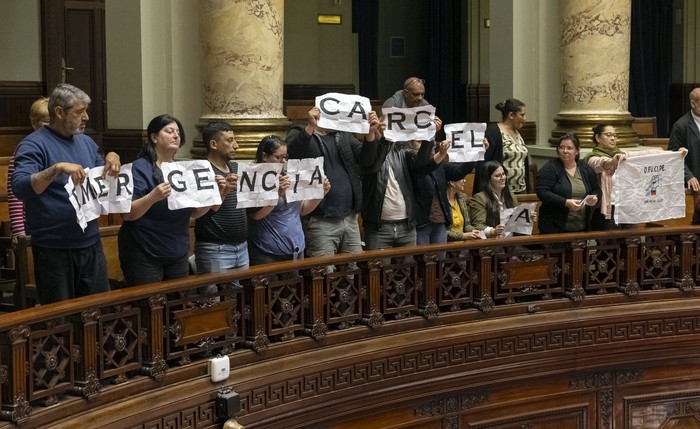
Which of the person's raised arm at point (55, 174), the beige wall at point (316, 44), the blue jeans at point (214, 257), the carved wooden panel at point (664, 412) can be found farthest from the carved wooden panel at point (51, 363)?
the beige wall at point (316, 44)

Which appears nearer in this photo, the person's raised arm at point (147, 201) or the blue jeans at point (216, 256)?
the person's raised arm at point (147, 201)

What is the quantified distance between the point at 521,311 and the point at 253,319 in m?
2.47

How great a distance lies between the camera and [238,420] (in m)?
6.94

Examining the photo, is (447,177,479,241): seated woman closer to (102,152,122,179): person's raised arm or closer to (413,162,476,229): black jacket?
(413,162,476,229): black jacket

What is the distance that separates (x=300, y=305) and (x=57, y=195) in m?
1.99

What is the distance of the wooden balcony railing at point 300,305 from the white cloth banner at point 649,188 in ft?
0.71

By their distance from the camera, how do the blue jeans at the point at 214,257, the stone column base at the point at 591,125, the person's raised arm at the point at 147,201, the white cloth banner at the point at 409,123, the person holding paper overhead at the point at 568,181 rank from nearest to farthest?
the person's raised arm at the point at 147,201 → the blue jeans at the point at 214,257 → the white cloth banner at the point at 409,123 → the person holding paper overhead at the point at 568,181 → the stone column base at the point at 591,125

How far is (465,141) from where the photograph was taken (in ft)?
26.8

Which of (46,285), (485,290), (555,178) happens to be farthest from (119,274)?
(555,178)

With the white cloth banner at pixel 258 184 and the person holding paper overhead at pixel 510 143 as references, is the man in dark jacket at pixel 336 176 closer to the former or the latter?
the white cloth banner at pixel 258 184

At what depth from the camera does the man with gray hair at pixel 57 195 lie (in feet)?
19.4

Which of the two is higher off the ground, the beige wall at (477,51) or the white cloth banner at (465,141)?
the beige wall at (477,51)

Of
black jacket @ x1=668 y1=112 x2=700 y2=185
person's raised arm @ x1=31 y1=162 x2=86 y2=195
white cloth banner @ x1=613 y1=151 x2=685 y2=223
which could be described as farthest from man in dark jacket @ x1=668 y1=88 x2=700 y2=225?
person's raised arm @ x1=31 y1=162 x2=86 y2=195

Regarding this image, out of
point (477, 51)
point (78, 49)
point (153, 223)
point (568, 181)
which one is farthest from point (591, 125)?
point (477, 51)
